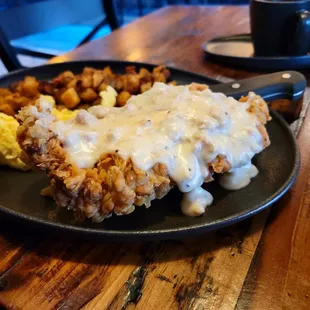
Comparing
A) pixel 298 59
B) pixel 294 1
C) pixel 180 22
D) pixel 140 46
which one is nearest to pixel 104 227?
pixel 298 59

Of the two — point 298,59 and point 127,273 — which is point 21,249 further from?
point 298,59

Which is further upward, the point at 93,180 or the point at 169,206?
the point at 93,180

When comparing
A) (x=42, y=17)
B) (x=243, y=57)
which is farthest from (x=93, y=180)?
(x=42, y=17)

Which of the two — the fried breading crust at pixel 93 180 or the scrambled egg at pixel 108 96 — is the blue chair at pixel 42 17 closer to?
the scrambled egg at pixel 108 96

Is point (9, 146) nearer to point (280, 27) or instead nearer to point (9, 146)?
point (9, 146)

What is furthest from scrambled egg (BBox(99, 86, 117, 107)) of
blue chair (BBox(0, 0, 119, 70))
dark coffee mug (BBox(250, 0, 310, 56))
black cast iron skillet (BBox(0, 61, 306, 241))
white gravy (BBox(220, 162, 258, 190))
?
blue chair (BBox(0, 0, 119, 70))

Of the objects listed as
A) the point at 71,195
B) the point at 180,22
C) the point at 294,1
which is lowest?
the point at 180,22

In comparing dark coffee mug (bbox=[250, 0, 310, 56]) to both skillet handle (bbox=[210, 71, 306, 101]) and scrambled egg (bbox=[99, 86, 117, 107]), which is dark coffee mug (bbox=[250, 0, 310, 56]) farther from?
scrambled egg (bbox=[99, 86, 117, 107])
